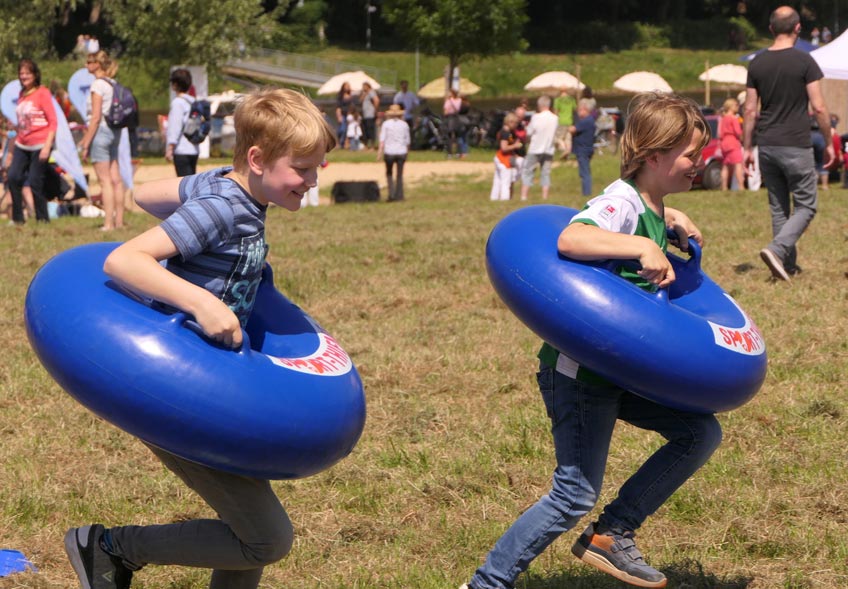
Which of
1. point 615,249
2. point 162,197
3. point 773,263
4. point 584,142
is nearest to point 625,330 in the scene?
point 615,249

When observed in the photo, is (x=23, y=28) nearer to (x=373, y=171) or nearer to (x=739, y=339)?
(x=373, y=171)

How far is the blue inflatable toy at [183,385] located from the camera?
297 cm

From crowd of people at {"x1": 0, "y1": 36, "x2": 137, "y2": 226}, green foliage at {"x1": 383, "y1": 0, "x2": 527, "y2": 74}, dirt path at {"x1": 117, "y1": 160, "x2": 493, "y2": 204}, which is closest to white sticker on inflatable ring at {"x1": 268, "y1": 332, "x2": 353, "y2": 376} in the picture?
crowd of people at {"x1": 0, "y1": 36, "x2": 137, "y2": 226}

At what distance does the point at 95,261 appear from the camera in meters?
3.37

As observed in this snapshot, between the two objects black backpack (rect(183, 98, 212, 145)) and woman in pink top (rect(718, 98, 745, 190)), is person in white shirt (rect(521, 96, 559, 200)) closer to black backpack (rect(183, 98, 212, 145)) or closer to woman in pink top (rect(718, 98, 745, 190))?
woman in pink top (rect(718, 98, 745, 190))

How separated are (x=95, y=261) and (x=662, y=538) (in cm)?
233

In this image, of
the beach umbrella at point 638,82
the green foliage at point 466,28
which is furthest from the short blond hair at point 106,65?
the green foliage at point 466,28

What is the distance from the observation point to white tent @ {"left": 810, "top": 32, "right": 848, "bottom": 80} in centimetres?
1345

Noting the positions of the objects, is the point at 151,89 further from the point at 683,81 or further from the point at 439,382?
the point at 439,382

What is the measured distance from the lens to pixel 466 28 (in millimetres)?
44344

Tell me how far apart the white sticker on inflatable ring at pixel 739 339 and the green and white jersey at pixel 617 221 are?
24 cm

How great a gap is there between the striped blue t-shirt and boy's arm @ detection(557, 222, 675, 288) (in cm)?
89

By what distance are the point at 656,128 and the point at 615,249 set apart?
0.42 m

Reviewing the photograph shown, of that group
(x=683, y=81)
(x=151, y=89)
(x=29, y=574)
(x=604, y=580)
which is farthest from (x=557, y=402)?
(x=683, y=81)
